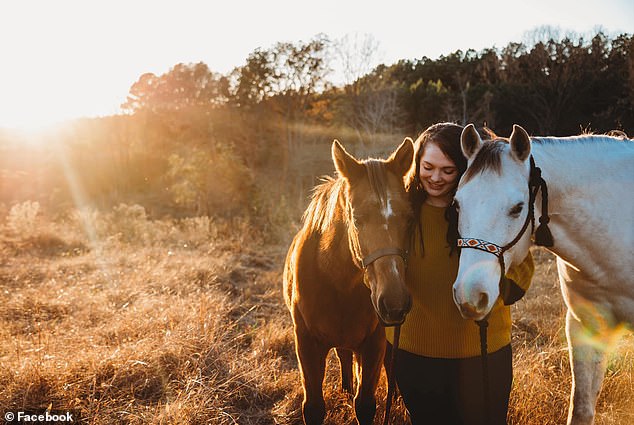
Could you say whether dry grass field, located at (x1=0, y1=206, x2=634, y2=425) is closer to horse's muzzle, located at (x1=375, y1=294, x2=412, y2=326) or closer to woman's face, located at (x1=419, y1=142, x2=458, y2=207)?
horse's muzzle, located at (x1=375, y1=294, x2=412, y2=326)

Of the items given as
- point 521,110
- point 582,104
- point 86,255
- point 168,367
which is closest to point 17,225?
point 86,255


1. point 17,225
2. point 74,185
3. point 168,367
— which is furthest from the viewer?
point 74,185

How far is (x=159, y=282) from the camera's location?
6301mm

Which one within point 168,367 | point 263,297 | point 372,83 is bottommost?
point 263,297

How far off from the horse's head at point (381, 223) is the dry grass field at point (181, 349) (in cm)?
156

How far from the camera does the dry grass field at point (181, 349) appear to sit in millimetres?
2965

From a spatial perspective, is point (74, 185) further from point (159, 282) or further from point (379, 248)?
point (379, 248)

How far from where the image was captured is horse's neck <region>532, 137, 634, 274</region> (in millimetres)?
2160

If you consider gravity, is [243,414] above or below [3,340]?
below

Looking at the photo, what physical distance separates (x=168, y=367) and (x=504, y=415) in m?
2.71

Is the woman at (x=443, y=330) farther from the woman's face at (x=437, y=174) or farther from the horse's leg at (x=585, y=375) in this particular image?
the horse's leg at (x=585, y=375)

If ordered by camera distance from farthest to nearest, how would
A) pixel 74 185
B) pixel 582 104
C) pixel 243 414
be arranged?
pixel 74 185, pixel 582 104, pixel 243 414

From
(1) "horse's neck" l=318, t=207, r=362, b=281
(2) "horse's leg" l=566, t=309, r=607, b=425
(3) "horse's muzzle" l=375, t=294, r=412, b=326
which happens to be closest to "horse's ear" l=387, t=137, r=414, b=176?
(1) "horse's neck" l=318, t=207, r=362, b=281

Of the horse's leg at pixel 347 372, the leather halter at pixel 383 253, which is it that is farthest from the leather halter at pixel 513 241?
the horse's leg at pixel 347 372
